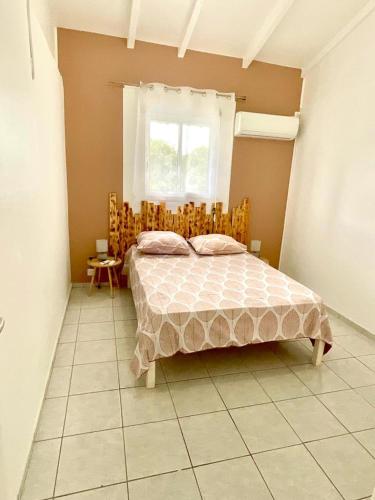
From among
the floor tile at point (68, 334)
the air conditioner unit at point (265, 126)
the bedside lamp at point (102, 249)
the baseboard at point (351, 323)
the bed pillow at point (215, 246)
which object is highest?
the air conditioner unit at point (265, 126)

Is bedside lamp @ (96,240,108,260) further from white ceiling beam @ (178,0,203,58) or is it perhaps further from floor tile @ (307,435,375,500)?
floor tile @ (307,435,375,500)

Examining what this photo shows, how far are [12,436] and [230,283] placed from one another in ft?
5.55

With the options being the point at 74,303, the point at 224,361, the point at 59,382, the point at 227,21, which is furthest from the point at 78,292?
the point at 227,21

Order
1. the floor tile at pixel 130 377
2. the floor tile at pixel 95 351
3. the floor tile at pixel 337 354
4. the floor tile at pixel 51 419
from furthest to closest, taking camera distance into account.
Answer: the floor tile at pixel 337 354 → the floor tile at pixel 95 351 → the floor tile at pixel 130 377 → the floor tile at pixel 51 419

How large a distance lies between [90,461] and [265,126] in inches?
135

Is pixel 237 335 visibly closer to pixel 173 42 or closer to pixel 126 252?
pixel 126 252

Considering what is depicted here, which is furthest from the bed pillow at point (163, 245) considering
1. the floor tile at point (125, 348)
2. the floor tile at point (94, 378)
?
the floor tile at point (94, 378)

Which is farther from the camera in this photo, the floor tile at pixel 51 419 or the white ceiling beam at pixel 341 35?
the white ceiling beam at pixel 341 35

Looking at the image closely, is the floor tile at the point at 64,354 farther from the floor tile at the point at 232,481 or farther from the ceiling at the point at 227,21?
the ceiling at the point at 227,21

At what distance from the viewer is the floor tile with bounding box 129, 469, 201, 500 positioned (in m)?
1.29

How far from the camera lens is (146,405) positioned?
5.90 feet

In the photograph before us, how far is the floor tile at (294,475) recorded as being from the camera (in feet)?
4.36

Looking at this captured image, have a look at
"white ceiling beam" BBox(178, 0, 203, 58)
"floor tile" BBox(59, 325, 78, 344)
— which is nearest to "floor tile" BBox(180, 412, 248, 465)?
"floor tile" BBox(59, 325, 78, 344)

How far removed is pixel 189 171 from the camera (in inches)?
135
